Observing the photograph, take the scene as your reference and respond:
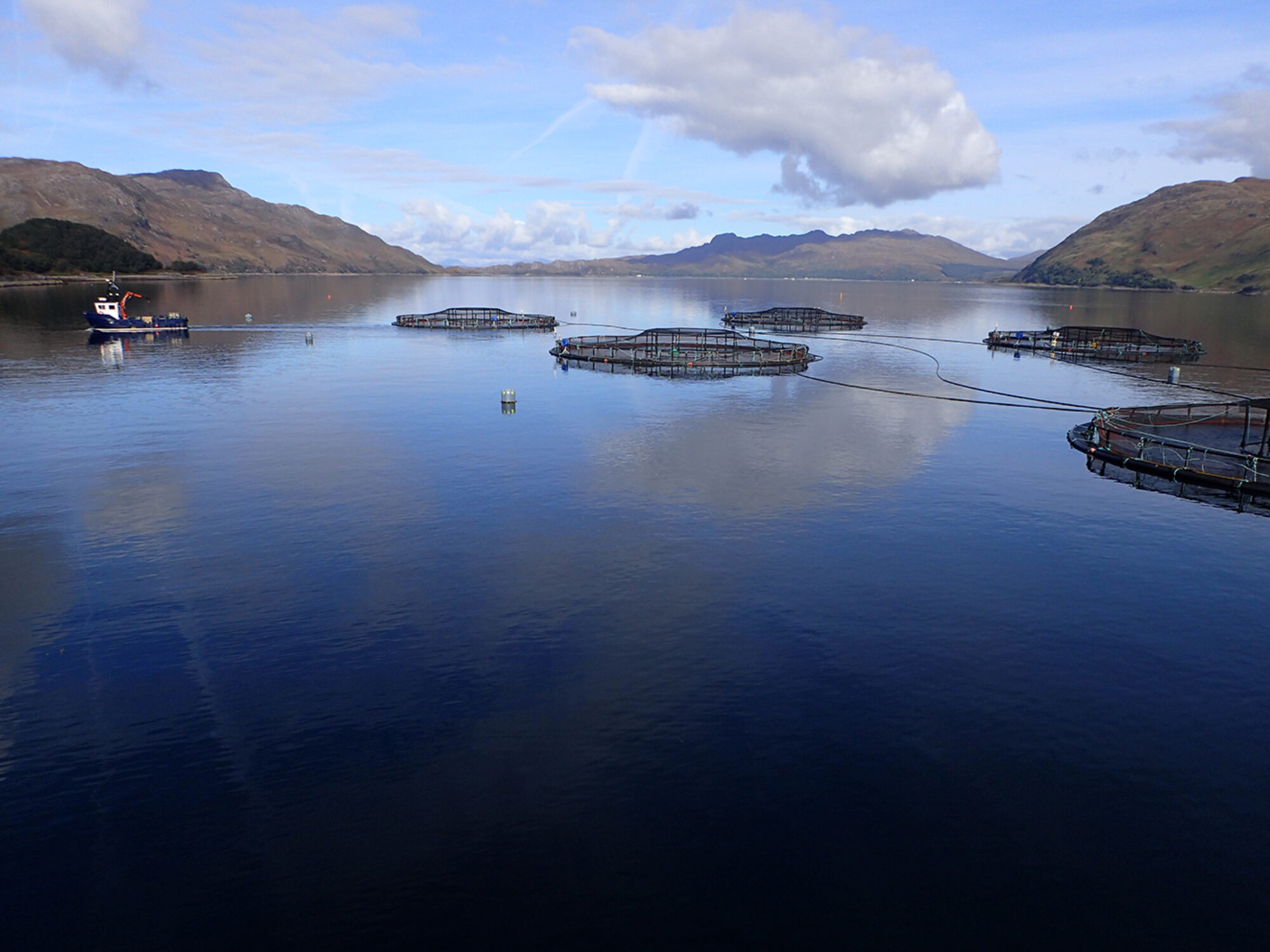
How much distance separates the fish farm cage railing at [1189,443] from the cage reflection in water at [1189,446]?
57 millimetres

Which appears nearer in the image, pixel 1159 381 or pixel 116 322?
pixel 1159 381

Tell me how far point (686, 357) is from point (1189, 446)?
2901 inches


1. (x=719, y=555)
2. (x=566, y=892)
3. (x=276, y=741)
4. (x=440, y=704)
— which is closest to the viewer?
(x=566, y=892)

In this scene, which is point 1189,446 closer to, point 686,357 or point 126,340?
point 686,357

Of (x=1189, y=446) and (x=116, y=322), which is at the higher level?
(x=116, y=322)

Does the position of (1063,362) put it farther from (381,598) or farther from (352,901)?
(352,901)

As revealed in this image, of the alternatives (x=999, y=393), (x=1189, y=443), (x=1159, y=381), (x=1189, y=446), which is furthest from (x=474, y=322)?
(x=1189, y=446)

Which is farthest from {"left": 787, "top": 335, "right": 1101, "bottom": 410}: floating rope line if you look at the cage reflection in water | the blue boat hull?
the blue boat hull

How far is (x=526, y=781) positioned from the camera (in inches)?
915

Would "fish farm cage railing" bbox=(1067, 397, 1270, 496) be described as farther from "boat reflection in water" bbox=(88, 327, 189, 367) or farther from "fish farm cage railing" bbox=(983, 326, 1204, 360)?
"boat reflection in water" bbox=(88, 327, 189, 367)

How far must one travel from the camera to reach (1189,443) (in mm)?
59781

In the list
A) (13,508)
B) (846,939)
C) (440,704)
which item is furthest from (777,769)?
(13,508)

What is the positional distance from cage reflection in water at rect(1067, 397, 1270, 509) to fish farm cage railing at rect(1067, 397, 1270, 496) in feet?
0.19

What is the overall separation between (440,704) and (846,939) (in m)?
15.2
